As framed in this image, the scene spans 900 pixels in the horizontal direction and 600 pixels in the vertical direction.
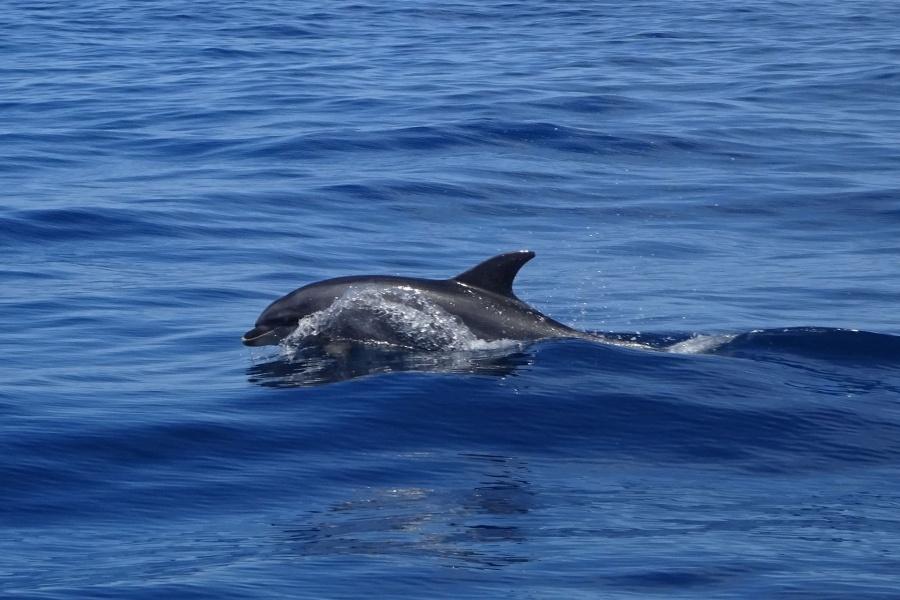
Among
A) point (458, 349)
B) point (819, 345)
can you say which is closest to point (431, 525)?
point (458, 349)

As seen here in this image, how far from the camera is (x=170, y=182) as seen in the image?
22.3 m

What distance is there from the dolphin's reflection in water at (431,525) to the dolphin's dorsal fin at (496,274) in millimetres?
2996

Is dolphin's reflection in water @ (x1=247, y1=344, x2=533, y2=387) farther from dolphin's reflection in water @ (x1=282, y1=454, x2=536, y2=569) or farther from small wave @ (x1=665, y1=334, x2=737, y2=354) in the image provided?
dolphin's reflection in water @ (x1=282, y1=454, x2=536, y2=569)

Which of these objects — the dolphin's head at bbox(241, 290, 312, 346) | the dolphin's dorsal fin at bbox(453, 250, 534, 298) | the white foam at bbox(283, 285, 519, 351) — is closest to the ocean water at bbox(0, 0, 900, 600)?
the white foam at bbox(283, 285, 519, 351)

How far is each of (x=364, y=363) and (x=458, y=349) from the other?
0.70 m

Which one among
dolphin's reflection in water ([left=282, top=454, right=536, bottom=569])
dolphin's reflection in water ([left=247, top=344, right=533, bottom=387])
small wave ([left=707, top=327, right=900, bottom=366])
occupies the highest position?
dolphin's reflection in water ([left=282, top=454, right=536, bottom=569])

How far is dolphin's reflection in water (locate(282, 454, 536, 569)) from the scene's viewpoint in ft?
26.2

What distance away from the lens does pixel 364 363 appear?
12.2 meters

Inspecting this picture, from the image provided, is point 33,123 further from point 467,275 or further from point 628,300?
point 467,275

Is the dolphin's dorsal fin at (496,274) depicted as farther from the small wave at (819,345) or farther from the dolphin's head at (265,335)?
the small wave at (819,345)

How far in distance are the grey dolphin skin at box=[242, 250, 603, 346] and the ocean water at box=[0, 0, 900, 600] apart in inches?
11.7

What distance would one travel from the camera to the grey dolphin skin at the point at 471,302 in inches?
487

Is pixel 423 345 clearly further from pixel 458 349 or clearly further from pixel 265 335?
pixel 265 335

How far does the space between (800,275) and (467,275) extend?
18.4ft
